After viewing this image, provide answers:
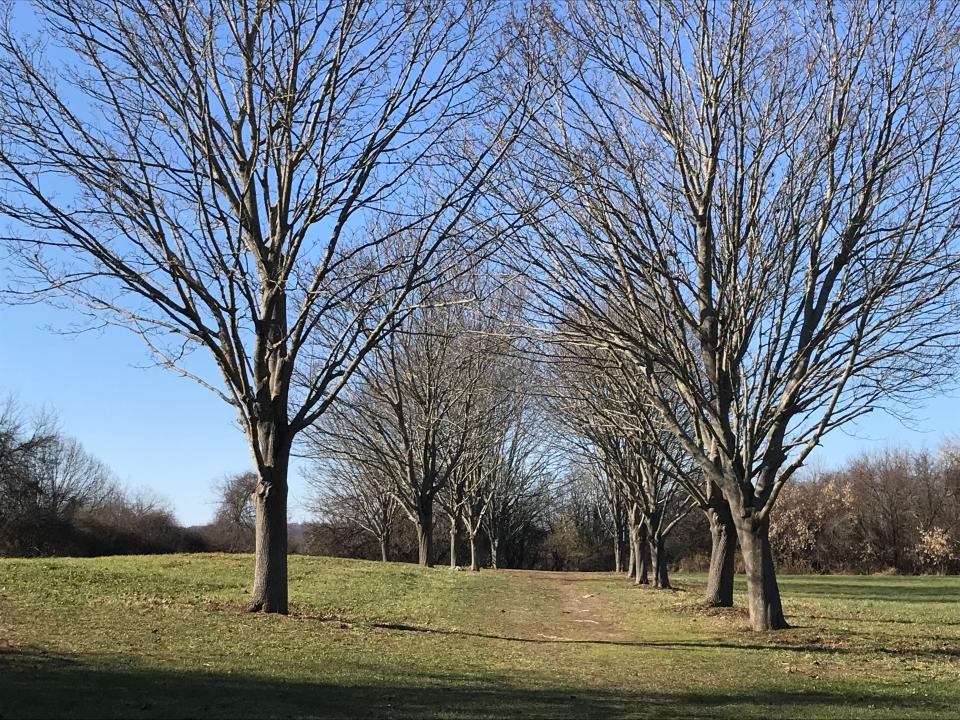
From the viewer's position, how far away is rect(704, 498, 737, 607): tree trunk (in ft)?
61.0

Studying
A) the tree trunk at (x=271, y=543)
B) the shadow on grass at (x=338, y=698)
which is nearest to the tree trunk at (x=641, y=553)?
the tree trunk at (x=271, y=543)

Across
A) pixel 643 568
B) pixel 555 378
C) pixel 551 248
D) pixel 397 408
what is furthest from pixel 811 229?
pixel 643 568

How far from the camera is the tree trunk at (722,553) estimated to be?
61.0 feet

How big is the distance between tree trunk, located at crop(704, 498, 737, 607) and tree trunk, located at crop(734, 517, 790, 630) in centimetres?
450

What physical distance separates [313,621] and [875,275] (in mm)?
9708

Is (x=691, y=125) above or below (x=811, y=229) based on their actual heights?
above

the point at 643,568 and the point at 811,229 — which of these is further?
the point at 643,568

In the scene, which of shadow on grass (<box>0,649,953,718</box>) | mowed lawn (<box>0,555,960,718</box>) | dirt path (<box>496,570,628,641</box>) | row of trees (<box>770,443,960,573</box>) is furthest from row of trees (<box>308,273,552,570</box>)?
row of trees (<box>770,443,960,573</box>)

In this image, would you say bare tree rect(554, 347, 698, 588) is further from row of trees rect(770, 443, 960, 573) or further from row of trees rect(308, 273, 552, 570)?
row of trees rect(770, 443, 960, 573)

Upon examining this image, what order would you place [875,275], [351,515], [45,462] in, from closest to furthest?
[875,275] → [45,462] → [351,515]

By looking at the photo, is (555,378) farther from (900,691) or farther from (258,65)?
(900,691)

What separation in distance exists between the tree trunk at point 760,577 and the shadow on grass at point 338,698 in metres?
5.04

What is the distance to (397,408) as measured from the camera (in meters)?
28.4

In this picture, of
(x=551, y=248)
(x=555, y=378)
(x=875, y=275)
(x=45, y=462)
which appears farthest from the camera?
(x=45, y=462)
